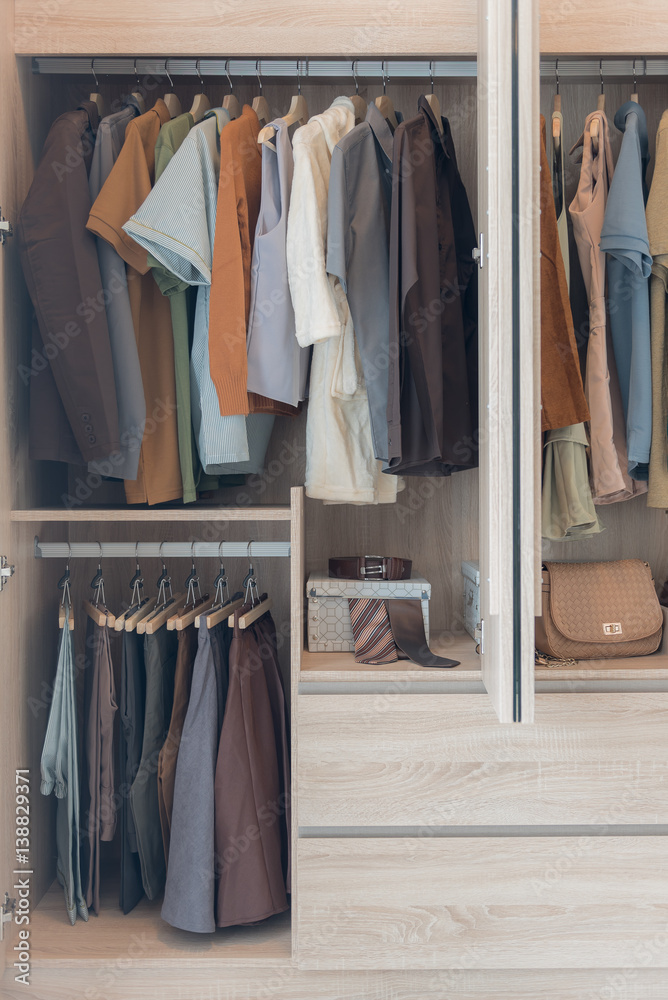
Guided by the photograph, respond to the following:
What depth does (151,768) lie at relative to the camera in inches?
68.8

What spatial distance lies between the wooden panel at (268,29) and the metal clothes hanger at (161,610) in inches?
44.8

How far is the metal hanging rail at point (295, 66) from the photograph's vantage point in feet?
5.82

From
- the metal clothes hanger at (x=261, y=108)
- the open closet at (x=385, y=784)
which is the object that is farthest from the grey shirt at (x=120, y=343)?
the metal clothes hanger at (x=261, y=108)

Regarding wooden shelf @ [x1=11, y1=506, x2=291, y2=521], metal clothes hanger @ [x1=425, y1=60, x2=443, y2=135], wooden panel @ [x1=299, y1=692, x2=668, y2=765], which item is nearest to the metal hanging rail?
metal clothes hanger @ [x1=425, y1=60, x2=443, y2=135]

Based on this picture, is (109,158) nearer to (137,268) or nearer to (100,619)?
(137,268)

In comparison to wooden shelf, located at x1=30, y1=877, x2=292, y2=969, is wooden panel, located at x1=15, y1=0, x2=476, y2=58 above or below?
above

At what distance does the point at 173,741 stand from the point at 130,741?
0.11 metres

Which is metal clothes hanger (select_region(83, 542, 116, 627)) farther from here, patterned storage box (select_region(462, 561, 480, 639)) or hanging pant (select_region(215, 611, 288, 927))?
patterned storage box (select_region(462, 561, 480, 639))

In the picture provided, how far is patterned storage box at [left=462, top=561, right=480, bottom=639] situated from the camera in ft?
6.07

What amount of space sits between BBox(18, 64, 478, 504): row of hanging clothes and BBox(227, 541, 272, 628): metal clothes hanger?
260 mm

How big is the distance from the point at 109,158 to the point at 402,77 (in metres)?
0.72

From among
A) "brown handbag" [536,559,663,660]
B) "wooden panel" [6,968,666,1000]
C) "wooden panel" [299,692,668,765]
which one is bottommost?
"wooden panel" [6,968,666,1000]

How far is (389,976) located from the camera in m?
1.66

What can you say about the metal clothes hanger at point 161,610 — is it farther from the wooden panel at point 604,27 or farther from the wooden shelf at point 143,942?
the wooden panel at point 604,27
